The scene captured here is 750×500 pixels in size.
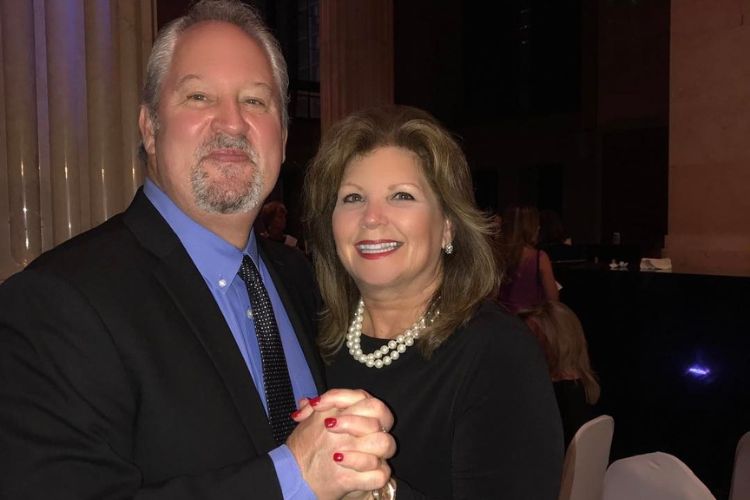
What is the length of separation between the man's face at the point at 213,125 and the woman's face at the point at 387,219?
27 cm

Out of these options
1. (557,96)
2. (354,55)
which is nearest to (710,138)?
(354,55)

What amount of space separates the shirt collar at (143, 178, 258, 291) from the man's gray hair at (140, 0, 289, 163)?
0.25 metres

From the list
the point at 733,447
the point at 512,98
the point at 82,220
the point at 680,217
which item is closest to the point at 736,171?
the point at 680,217

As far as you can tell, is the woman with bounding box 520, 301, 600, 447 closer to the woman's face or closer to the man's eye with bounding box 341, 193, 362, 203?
the woman's face

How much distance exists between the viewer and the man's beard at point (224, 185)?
156cm

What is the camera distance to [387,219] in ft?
5.74

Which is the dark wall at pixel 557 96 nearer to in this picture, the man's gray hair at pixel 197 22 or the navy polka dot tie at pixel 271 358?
the man's gray hair at pixel 197 22

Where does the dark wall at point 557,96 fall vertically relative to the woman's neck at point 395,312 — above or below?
above

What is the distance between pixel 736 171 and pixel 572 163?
948 centimetres

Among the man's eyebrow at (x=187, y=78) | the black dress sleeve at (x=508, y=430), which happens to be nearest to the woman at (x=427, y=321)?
the black dress sleeve at (x=508, y=430)

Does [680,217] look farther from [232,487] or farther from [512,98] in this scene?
[512,98]

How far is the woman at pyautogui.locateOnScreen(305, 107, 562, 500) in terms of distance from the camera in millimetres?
1551

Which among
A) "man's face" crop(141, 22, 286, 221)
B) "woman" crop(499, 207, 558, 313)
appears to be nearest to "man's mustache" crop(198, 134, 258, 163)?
"man's face" crop(141, 22, 286, 221)

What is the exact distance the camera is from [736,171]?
15.6 ft
